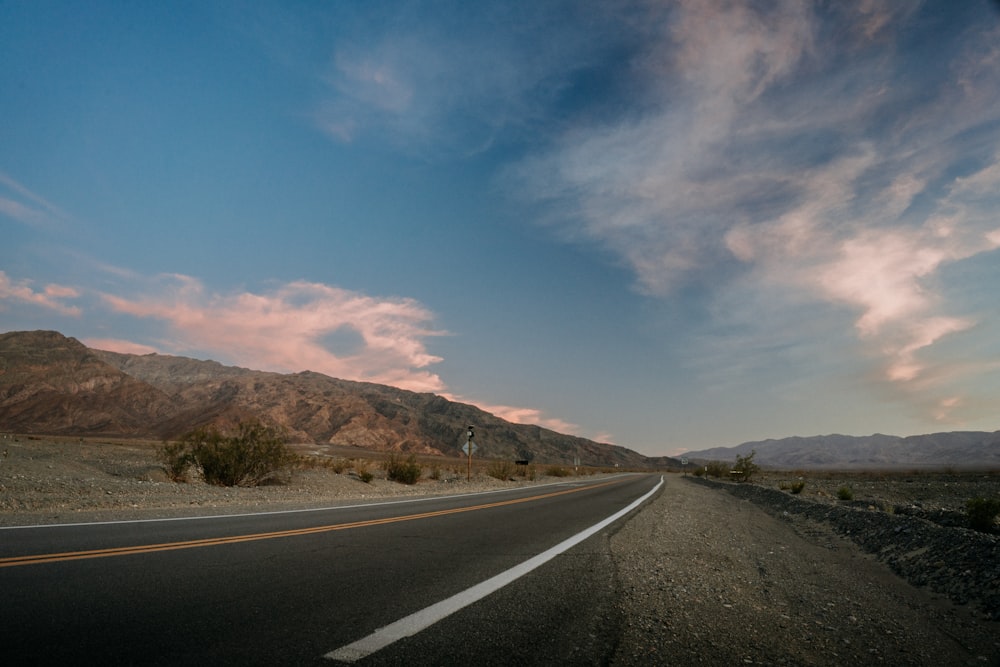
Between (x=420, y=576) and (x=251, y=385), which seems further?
(x=251, y=385)

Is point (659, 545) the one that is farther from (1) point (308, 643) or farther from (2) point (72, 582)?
(2) point (72, 582)

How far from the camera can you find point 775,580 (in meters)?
6.29

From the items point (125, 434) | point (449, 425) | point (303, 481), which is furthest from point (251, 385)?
point (303, 481)

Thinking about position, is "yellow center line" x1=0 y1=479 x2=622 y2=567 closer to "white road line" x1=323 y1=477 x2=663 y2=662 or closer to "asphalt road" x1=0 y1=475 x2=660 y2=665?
"asphalt road" x1=0 y1=475 x2=660 y2=665

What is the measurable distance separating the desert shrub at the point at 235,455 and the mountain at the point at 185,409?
281 ft

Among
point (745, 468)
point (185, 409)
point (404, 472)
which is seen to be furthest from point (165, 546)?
point (185, 409)

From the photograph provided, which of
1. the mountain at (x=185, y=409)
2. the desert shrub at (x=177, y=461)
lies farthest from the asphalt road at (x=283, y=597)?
the mountain at (x=185, y=409)

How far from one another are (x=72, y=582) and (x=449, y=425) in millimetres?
152226

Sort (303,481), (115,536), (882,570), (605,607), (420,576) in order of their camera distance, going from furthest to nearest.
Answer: (303,481), (882,570), (115,536), (420,576), (605,607)

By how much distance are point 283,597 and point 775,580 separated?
18.6 feet

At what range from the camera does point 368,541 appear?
23.9 feet

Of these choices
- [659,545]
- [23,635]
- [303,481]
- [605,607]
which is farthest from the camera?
[303,481]

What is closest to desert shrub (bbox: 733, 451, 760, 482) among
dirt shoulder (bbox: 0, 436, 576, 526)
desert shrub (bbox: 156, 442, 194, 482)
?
dirt shoulder (bbox: 0, 436, 576, 526)

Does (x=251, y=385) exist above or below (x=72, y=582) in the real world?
above
